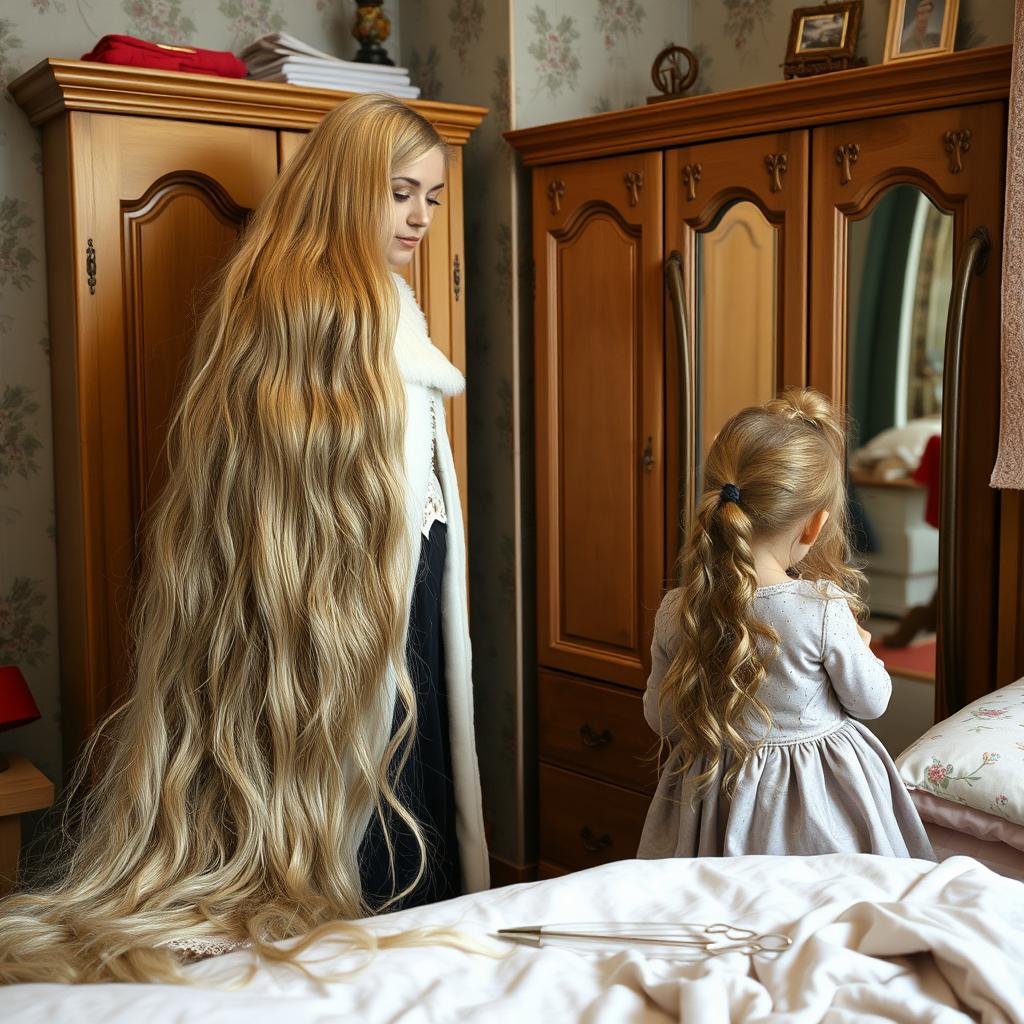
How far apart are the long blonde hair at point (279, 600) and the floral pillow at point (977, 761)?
0.77 metres

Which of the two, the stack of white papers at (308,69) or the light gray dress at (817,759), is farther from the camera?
the stack of white papers at (308,69)

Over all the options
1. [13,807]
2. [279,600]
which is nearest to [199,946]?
[279,600]

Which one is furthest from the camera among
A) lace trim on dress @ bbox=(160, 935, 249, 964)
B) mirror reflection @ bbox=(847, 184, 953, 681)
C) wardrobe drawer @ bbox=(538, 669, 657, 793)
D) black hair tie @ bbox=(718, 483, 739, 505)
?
wardrobe drawer @ bbox=(538, 669, 657, 793)

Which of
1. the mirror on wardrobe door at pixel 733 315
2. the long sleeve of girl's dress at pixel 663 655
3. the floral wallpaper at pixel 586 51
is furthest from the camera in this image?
the floral wallpaper at pixel 586 51

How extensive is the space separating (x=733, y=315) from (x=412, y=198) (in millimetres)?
743

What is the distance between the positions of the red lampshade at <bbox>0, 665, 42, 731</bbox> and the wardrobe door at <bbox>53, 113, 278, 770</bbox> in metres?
0.11

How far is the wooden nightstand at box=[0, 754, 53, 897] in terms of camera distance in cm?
234

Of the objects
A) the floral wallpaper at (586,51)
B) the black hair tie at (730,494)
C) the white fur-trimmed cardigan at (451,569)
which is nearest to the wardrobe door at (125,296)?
the white fur-trimmed cardigan at (451,569)

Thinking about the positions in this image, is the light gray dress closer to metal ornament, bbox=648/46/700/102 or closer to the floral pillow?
the floral pillow

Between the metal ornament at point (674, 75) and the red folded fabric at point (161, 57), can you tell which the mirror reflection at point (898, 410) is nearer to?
the metal ornament at point (674, 75)

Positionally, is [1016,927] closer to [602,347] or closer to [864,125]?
[864,125]

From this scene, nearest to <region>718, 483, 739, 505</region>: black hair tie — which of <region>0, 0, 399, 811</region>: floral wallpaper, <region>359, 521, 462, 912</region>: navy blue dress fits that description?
<region>359, 521, 462, 912</region>: navy blue dress

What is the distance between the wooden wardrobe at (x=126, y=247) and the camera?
93.0 inches

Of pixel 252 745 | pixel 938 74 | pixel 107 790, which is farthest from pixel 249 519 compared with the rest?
pixel 938 74
